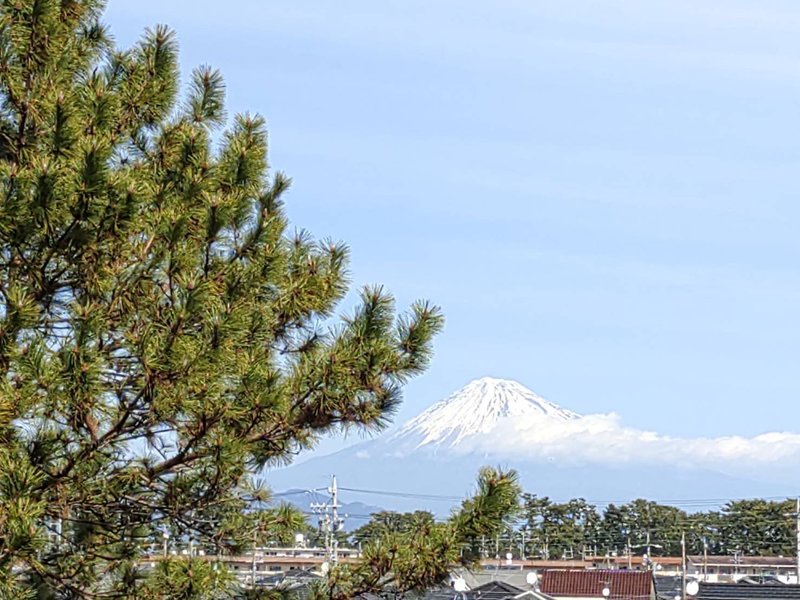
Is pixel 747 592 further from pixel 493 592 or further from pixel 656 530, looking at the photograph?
pixel 656 530

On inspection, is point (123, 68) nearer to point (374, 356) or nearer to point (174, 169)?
point (174, 169)

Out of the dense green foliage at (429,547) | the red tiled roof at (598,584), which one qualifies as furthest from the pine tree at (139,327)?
the red tiled roof at (598,584)

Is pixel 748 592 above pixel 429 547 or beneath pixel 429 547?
beneath

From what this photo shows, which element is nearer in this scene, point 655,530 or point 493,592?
point 493,592

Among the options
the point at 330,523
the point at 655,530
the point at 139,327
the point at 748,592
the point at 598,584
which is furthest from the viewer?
the point at 655,530

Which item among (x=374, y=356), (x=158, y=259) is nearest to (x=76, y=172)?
(x=158, y=259)

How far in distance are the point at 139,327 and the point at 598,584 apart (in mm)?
34113

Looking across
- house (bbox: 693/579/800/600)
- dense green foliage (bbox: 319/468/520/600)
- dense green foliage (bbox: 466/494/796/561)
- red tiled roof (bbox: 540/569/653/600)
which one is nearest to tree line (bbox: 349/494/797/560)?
dense green foliage (bbox: 466/494/796/561)

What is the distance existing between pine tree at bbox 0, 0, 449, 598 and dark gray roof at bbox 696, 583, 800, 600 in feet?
52.8

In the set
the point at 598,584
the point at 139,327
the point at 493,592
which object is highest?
the point at 139,327

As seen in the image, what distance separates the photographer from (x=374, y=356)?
800cm

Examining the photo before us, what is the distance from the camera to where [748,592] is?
23.3 metres

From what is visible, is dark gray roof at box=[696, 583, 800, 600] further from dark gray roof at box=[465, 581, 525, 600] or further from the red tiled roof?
the red tiled roof

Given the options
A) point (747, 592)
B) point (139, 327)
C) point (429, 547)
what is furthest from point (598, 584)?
point (139, 327)
